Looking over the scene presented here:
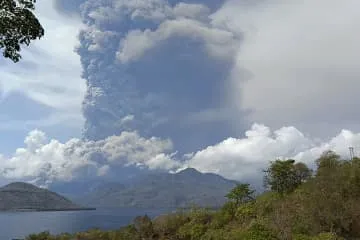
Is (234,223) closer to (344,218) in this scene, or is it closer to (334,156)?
(344,218)

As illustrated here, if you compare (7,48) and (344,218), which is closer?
(7,48)

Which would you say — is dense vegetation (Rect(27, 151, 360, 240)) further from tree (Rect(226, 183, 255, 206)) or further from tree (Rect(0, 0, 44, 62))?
tree (Rect(0, 0, 44, 62))

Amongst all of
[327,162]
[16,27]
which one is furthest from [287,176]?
[16,27]

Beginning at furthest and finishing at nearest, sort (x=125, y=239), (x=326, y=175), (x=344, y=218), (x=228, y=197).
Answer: (x=228, y=197), (x=125, y=239), (x=326, y=175), (x=344, y=218)

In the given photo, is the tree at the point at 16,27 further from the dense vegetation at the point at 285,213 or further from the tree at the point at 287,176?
the tree at the point at 287,176

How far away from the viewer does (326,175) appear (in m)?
43.6

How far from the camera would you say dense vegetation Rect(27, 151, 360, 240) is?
3562 centimetres

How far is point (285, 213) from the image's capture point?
38906 mm

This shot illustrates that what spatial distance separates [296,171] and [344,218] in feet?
57.4

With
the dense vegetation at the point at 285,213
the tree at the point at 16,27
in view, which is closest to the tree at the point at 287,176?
the dense vegetation at the point at 285,213

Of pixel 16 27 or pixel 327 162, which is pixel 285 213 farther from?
pixel 16 27

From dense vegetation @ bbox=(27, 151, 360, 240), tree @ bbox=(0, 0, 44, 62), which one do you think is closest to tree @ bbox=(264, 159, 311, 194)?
dense vegetation @ bbox=(27, 151, 360, 240)

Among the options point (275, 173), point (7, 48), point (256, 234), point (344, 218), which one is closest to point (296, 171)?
point (275, 173)

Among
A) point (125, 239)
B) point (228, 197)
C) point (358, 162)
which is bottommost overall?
point (125, 239)
